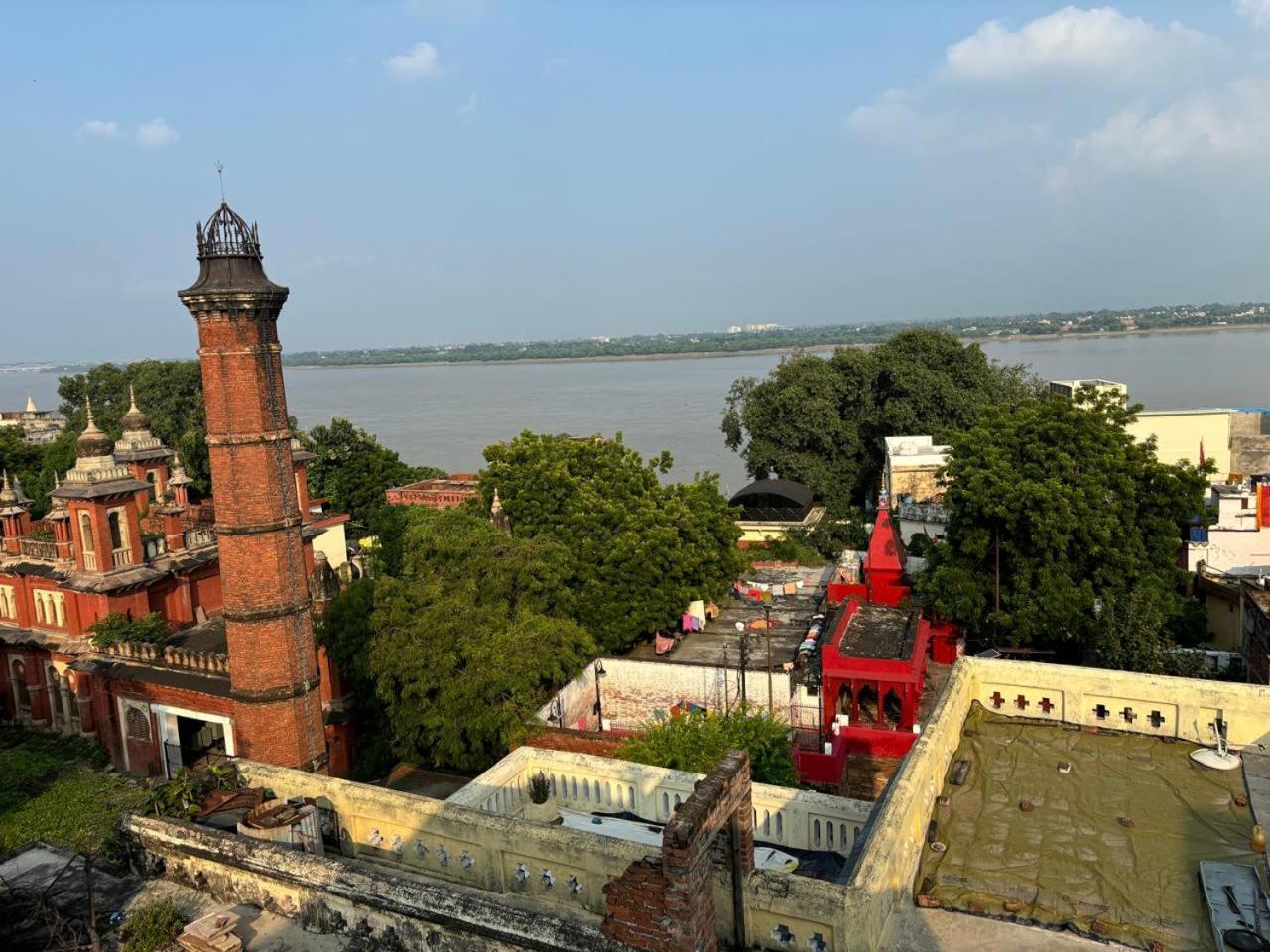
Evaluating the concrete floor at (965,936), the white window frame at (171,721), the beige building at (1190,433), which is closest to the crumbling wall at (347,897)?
the concrete floor at (965,936)

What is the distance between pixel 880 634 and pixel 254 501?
13.2m

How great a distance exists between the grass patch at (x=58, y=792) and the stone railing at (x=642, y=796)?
8.95m

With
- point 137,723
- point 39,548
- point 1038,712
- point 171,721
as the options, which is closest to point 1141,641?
point 1038,712

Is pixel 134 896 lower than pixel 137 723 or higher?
higher

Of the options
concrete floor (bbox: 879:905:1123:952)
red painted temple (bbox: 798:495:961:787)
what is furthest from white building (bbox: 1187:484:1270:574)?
concrete floor (bbox: 879:905:1123:952)

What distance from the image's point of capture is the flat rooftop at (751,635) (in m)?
24.7

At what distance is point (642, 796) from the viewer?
1191cm

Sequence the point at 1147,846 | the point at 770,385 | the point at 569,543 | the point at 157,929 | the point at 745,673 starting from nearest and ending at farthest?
the point at 157,929 < the point at 1147,846 < the point at 745,673 < the point at 569,543 < the point at 770,385

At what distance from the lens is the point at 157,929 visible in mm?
8633

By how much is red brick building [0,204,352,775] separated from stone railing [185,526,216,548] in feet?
0.17

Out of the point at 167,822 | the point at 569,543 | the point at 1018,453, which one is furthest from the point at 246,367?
the point at 1018,453

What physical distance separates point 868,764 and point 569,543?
10.5m

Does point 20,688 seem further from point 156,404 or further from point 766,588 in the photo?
point 156,404

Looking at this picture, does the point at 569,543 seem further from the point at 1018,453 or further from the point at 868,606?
the point at 1018,453
